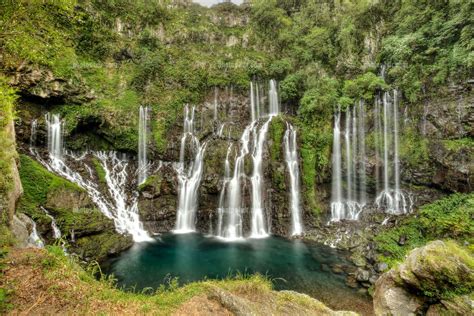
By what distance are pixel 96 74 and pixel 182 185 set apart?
13.4 metres

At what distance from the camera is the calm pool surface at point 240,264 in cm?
1102

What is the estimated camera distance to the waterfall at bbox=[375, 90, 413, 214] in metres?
19.2

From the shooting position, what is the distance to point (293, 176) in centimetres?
2039

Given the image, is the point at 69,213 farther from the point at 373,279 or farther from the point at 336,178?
the point at 336,178

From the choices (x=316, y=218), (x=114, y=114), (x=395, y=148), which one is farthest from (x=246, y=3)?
(x=316, y=218)

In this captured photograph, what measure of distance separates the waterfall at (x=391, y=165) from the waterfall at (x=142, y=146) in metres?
20.0

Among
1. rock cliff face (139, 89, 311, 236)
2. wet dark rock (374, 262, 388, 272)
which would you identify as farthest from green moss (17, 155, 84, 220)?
wet dark rock (374, 262, 388, 272)

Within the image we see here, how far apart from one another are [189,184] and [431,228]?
16.8 meters

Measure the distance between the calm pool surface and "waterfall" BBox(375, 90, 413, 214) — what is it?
7869mm

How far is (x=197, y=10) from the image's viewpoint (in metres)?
34.4

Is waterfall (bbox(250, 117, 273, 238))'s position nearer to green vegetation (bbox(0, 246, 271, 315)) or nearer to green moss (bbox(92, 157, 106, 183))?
green moss (bbox(92, 157, 106, 183))

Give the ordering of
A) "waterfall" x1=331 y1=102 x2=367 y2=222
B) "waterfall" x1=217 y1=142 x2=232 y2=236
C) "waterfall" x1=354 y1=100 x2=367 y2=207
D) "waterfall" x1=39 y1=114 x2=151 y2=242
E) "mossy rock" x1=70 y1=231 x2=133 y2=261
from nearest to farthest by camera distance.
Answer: "mossy rock" x1=70 y1=231 x2=133 y2=261 < "waterfall" x1=39 y1=114 x2=151 y2=242 < "waterfall" x1=217 y1=142 x2=232 y2=236 < "waterfall" x1=331 y1=102 x2=367 y2=222 < "waterfall" x1=354 y1=100 x2=367 y2=207

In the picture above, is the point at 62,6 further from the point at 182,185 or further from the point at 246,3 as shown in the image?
the point at 246,3

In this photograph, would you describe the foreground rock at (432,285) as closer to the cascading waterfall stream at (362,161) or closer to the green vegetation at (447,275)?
the green vegetation at (447,275)
